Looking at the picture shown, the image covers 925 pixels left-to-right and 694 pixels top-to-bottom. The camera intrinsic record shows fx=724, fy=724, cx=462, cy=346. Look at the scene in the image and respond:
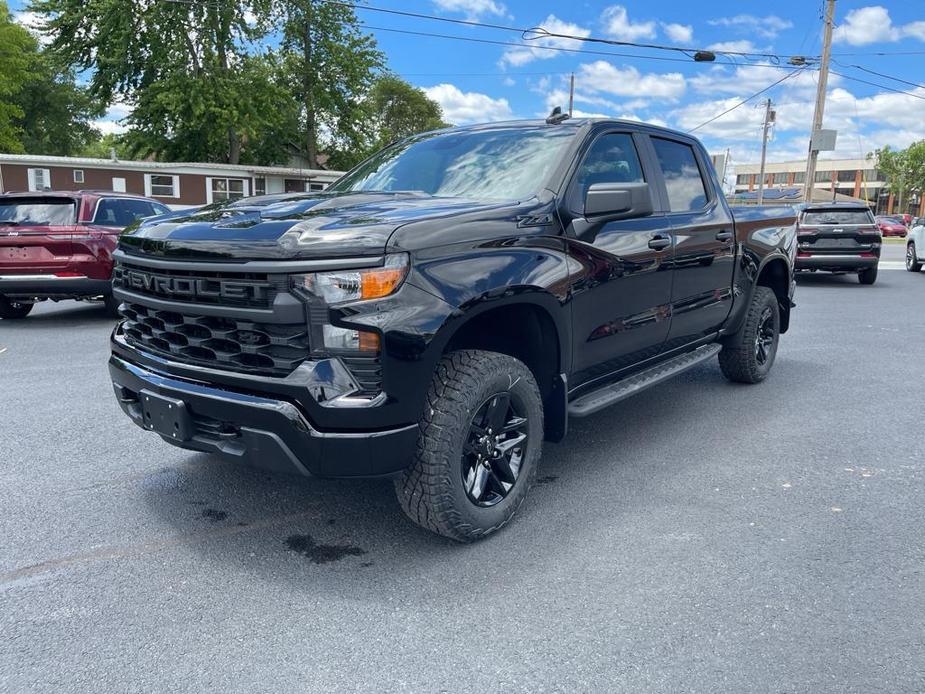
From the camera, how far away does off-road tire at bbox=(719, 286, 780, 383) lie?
5.63 meters

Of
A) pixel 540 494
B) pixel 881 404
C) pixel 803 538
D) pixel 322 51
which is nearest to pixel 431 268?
pixel 540 494

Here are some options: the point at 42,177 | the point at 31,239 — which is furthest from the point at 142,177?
the point at 31,239

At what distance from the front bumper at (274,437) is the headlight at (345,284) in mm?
421

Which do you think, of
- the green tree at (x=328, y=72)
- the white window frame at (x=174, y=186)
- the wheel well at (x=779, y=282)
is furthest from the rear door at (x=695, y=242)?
the green tree at (x=328, y=72)

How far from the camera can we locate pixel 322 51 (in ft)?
128

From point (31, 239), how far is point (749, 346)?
314 inches

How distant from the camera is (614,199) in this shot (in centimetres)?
337

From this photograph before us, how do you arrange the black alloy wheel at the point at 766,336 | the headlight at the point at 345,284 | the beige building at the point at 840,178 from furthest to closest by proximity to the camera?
the beige building at the point at 840,178 → the black alloy wheel at the point at 766,336 → the headlight at the point at 345,284

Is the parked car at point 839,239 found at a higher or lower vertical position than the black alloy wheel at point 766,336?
higher

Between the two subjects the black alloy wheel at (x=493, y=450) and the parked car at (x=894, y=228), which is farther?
the parked car at (x=894, y=228)

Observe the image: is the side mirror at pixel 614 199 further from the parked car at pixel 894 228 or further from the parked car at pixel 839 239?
the parked car at pixel 894 228

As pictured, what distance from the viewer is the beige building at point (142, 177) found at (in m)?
28.7

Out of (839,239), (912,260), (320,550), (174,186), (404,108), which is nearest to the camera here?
(320,550)

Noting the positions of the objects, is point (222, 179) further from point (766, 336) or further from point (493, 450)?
point (493, 450)
